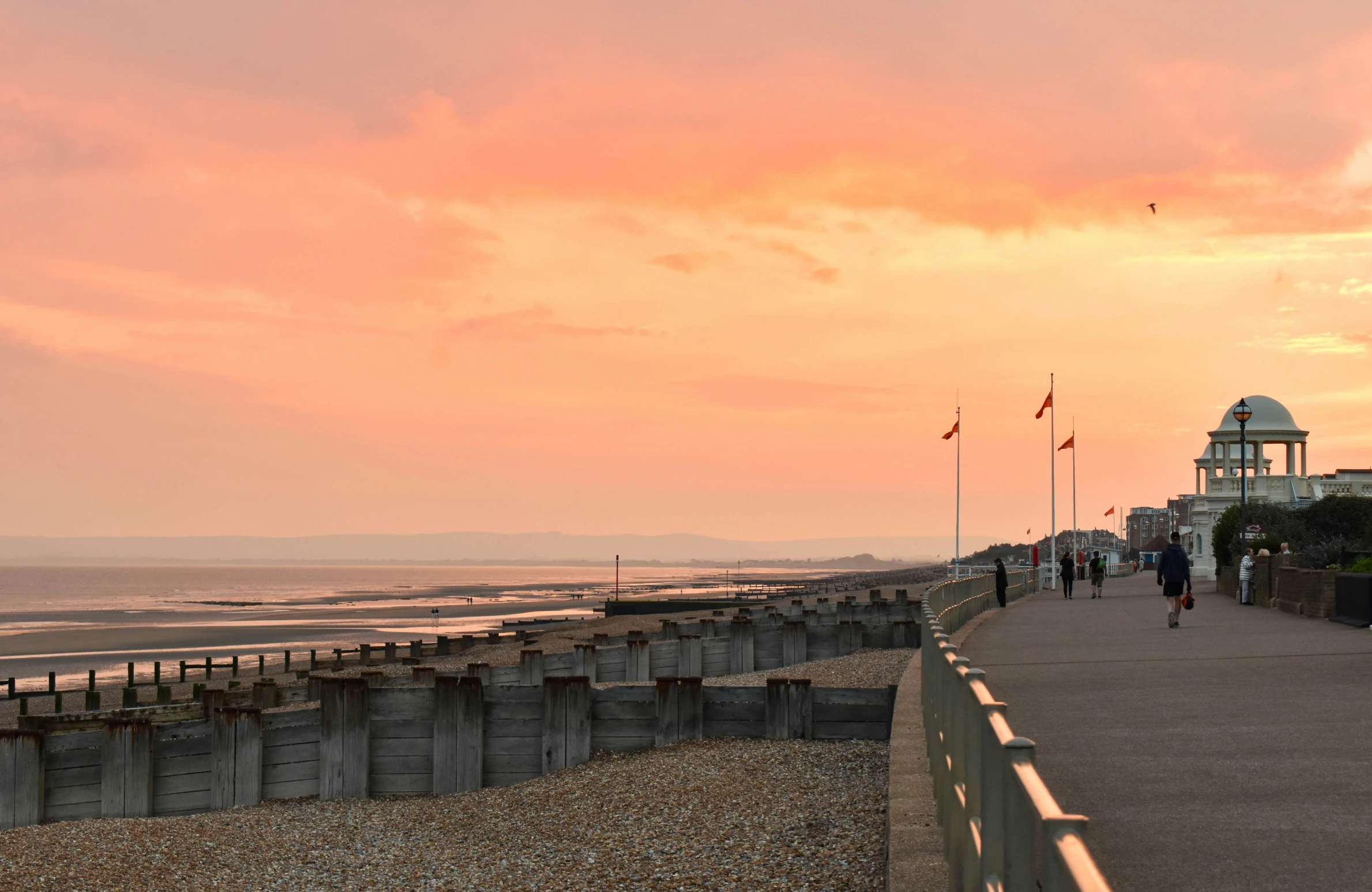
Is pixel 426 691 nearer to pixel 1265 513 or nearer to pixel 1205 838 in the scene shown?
pixel 1205 838

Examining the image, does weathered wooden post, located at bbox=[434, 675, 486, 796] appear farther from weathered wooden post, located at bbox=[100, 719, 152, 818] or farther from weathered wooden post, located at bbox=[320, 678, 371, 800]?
weathered wooden post, located at bbox=[100, 719, 152, 818]

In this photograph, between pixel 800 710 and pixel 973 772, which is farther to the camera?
pixel 800 710

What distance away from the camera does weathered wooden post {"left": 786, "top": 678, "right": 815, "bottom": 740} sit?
15867 millimetres

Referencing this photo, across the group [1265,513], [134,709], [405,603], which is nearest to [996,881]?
[134,709]

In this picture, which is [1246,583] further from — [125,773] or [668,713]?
[125,773]

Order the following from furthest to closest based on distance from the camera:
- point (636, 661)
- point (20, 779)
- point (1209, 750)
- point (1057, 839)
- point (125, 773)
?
point (636, 661), point (125, 773), point (20, 779), point (1209, 750), point (1057, 839)

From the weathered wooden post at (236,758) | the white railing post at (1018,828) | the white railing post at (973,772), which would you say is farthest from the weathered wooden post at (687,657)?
the white railing post at (1018,828)

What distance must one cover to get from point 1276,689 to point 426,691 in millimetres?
9716

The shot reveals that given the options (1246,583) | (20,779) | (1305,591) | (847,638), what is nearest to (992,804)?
(20,779)

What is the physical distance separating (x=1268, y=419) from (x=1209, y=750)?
65.5 m

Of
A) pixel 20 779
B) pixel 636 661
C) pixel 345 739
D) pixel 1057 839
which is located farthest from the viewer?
pixel 636 661

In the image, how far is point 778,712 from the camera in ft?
52.1

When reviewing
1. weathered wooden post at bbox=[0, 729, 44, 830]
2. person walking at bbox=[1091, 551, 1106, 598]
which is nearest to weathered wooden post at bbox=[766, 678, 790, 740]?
weathered wooden post at bbox=[0, 729, 44, 830]

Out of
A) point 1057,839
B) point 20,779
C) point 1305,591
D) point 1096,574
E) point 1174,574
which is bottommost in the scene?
point 20,779
